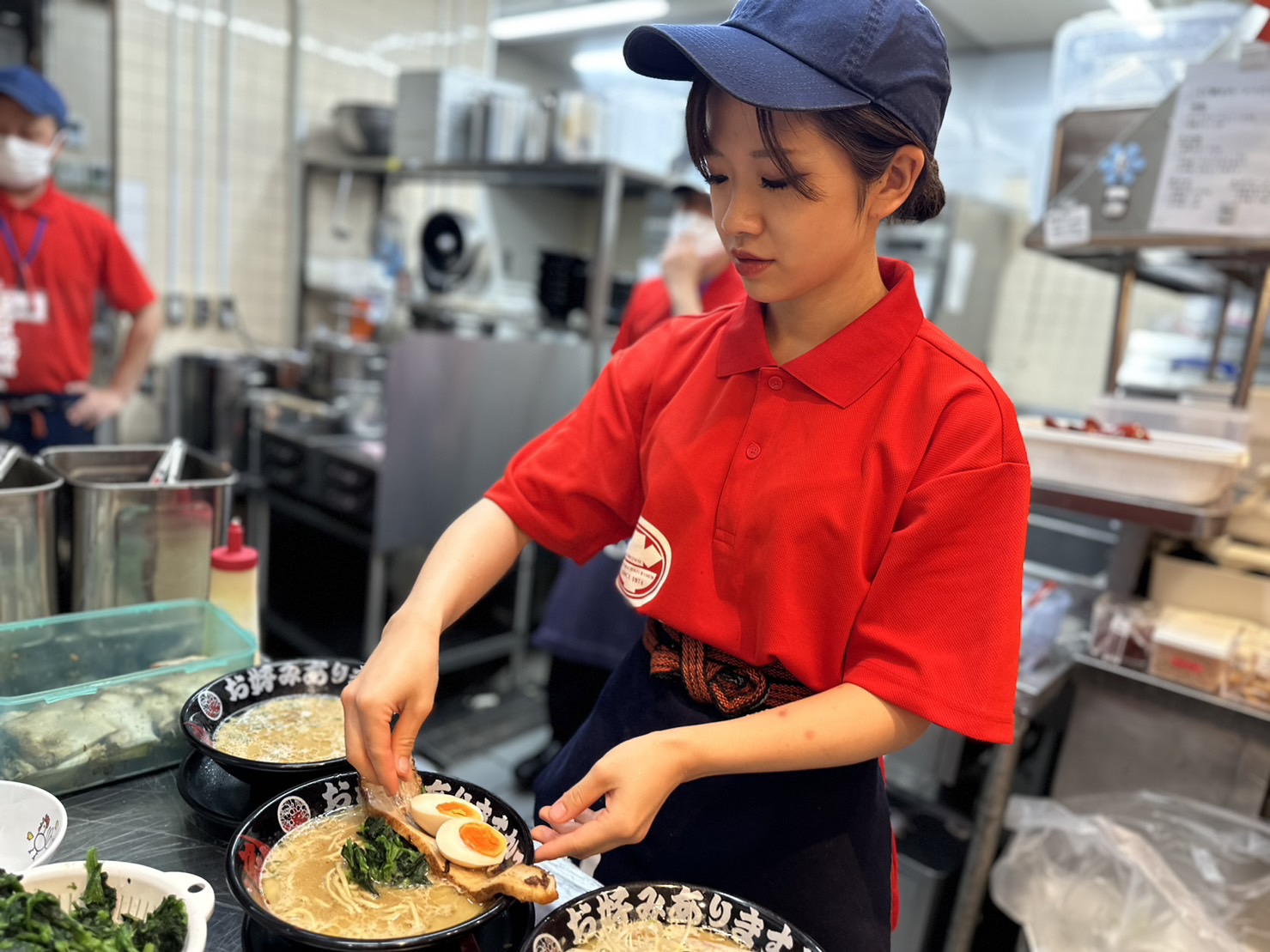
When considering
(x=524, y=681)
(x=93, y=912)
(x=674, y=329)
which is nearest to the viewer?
(x=93, y=912)

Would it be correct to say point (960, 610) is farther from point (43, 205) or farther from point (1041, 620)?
point (43, 205)

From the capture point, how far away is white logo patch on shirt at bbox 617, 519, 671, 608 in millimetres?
1066

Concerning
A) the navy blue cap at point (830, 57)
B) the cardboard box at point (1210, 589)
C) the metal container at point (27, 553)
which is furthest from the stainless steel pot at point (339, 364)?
the navy blue cap at point (830, 57)

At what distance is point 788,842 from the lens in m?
1.05

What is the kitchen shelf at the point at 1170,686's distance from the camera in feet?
5.84

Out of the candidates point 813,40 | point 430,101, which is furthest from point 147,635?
point 430,101

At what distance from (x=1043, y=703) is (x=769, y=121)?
1512 mm

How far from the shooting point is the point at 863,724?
0.88 m

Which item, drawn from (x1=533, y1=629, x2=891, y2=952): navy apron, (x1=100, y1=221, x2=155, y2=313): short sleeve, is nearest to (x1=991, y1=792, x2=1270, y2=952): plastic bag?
(x1=533, y1=629, x2=891, y2=952): navy apron

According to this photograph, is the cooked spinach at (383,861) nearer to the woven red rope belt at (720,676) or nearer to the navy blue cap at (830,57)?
the woven red rope belt at (720,676)

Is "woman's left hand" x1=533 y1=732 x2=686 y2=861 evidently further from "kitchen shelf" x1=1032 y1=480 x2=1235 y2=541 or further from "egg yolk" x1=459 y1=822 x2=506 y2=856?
"kitchen shelf" x1=1032 y1=480 x2=1235 y2=541

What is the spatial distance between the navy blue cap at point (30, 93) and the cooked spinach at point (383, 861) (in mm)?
2912

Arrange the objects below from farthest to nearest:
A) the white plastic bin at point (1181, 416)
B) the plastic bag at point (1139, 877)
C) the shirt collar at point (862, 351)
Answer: the white plastic bin at point (1181, 416)
the plastic bag at point (1139, 877)
the shirt collar at point (862, 351)

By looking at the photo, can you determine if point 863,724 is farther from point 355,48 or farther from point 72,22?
point 355,48
